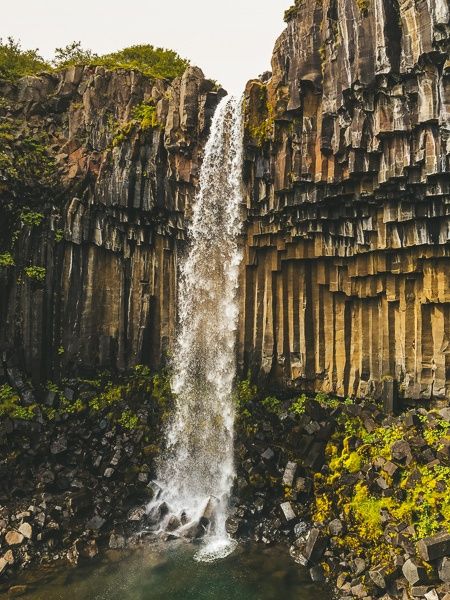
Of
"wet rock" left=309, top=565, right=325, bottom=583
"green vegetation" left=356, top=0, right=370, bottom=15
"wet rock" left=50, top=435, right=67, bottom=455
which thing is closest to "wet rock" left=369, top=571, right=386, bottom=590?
"wet rock" left=309, top=565, right=325, bottom=583

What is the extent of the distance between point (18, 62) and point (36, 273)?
1118cm

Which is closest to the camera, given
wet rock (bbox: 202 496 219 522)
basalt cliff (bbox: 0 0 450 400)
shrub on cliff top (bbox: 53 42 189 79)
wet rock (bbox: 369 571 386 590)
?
wet rock (bbox: 369 571 386 590)

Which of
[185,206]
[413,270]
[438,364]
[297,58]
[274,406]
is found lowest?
[274,406]

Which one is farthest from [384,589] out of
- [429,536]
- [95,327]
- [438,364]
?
[95,327]

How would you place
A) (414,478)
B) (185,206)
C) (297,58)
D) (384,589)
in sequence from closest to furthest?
(384,589)
(414,478)
(297,58)
(185,206)

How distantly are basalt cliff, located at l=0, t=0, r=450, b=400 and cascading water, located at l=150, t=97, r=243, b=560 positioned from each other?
46cm

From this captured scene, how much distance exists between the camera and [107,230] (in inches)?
660

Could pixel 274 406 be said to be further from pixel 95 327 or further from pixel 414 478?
pixel 95 327

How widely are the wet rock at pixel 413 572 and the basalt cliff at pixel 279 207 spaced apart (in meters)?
4.25

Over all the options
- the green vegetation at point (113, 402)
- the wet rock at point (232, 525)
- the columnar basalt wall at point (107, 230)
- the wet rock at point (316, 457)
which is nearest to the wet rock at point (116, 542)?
the wet rock at point (232, 525)

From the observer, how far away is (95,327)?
16703 mm

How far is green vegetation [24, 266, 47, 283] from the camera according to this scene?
1587 centimetres

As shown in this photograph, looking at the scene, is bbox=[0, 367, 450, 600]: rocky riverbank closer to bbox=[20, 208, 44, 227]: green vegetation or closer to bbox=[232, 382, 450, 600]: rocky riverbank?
bbox=[232, 382, 450, 600]: rocky riverbank

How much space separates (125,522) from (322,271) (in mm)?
9109
